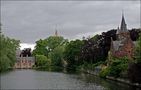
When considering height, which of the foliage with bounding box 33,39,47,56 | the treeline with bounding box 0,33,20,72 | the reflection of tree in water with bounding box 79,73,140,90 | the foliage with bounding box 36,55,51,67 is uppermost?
the foliage with bounding box 33,39,47,56

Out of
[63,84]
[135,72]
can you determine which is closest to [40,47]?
[63,84]

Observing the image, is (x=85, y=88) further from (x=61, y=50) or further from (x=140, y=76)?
(x=61, y=50)

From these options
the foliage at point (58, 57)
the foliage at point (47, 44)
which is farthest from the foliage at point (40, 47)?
the foliage at point (58, 57)

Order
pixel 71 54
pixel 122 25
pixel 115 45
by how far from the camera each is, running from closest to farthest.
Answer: pixel 115 45 < pixel 122 25 < pixel 71 54

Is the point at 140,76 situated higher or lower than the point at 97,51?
lower

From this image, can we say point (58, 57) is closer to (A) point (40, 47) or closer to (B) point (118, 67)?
(A) point (40, 47)

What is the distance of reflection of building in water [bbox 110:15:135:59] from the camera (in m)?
73.6

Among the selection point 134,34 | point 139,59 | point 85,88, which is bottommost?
point 85,88

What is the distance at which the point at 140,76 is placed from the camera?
158 feet

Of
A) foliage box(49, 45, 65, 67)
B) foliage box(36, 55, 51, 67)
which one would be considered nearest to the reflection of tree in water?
foliage box(49, 45, 65, 67)

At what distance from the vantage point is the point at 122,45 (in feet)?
265

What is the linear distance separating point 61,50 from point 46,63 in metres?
11.3

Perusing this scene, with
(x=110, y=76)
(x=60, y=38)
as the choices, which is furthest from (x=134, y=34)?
(x=60, y=38)

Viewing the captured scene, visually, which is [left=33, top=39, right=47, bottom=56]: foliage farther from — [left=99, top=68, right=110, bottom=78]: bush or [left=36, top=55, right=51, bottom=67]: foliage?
[left=99, top=68, right=110, bottom=78]: bush
